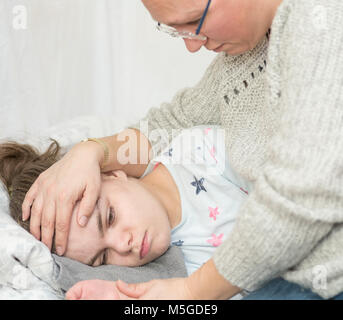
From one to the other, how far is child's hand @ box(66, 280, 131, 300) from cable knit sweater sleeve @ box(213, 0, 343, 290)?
0.29m

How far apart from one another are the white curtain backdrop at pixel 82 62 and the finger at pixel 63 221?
833 mm

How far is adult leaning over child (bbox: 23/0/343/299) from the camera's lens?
3.52 ft

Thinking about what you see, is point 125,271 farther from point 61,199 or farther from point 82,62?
point 82,62

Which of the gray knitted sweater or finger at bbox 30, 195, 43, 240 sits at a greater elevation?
the gray knitted sweater

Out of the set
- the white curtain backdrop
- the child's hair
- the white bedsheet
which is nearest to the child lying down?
the child's hair

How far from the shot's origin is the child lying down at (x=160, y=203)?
4.99 ft

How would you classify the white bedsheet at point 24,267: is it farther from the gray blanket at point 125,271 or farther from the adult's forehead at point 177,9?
the adult's forehead at point 177,9

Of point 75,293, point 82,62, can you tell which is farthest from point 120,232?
→ point 82,62

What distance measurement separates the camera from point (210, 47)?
145 cm

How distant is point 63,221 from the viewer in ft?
4.83

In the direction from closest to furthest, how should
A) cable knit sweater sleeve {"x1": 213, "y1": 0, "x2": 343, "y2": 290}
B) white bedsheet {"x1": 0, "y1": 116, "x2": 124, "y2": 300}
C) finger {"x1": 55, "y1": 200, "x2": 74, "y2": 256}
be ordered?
1. cable knit sweater sleeve {"x1": 213, "y1": 0, "x2": 343, "y2": 290}
2. white bedsheet {"x1": 0, "y1": 116, "x2": 124, "y2": 300}
3. finger {"x1": 55, "y1": 200, "x2": 74, "y2": 256}

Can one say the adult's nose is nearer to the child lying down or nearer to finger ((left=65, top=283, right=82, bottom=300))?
the child lying down
